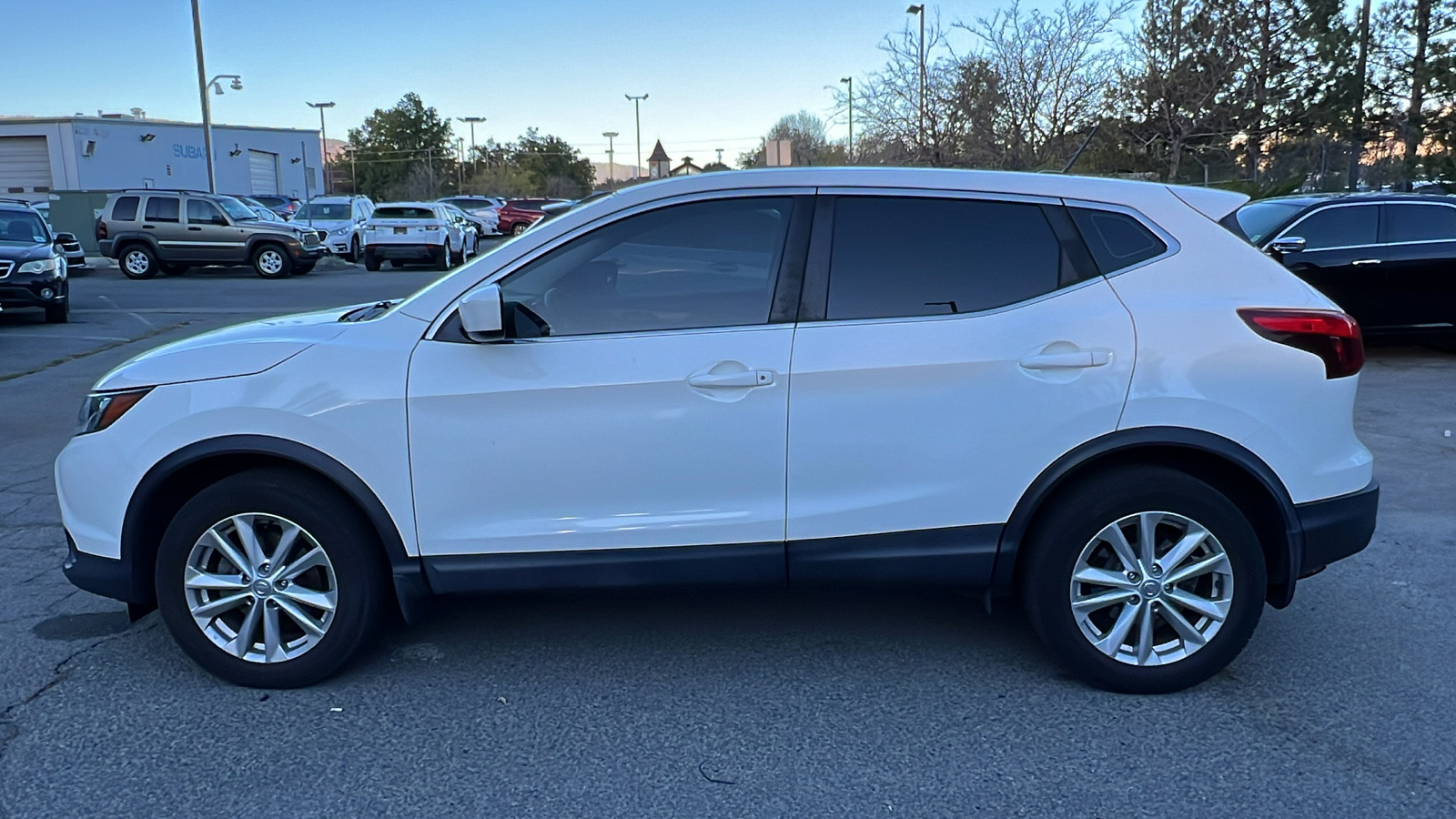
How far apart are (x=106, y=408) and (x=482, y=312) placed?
1411 millimetres

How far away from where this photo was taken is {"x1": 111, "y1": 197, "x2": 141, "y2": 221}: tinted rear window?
22812 millimetres

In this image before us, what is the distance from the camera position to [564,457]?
144 inches

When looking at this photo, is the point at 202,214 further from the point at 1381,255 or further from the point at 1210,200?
the point at 1210,200

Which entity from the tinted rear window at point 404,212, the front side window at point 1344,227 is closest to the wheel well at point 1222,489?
the front side window at point 1344,227

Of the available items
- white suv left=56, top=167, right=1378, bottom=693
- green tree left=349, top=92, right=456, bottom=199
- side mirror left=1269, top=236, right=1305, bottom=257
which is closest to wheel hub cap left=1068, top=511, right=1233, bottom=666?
white suv left=56, top=167, right=1378, bottom=693

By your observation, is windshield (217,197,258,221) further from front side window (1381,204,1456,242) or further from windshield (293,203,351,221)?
front side window (1381,204,1456,242)

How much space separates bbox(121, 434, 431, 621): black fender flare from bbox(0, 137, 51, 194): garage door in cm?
5612

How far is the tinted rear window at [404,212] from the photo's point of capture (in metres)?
24.9

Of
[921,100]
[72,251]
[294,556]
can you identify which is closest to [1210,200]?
[294,556]

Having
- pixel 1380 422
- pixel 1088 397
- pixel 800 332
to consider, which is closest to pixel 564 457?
pixel 800 332

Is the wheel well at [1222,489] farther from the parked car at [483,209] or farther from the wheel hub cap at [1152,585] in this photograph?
the parked car at [483,209]

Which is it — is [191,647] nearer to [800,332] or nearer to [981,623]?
[800,332]

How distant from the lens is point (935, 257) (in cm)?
→ 376

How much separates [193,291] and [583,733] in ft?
63.4
